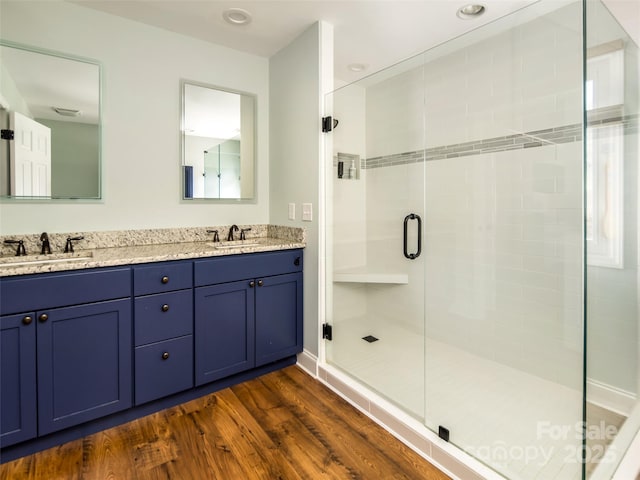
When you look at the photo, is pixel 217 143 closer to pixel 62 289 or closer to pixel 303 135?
pixel 303 135

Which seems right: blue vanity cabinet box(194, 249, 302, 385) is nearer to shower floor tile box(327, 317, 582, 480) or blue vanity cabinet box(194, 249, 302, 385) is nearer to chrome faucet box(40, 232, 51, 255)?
shower floor tile box(327, 317, 582, 480)

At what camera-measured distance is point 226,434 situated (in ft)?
6.07

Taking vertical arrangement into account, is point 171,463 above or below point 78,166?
below

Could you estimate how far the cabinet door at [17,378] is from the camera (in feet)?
5.18

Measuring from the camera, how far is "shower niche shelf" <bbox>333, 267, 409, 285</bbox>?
247 centimetres

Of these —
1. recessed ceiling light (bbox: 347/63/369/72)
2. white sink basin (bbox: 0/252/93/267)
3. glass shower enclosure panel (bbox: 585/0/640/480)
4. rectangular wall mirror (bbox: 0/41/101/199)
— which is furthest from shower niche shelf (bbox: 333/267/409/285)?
recessed ceiling light (bbox: 347/63/369/72)

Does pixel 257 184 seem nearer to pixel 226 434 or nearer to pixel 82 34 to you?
pixel 82 34

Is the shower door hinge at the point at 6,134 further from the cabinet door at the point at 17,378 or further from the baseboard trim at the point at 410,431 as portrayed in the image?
the baseboard trim at the point at 410,431

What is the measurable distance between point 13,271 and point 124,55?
1565 mm

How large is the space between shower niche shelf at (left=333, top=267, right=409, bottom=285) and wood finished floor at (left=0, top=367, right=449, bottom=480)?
2.62 ft

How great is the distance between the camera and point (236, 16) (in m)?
2.27

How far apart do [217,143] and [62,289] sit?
1.49m

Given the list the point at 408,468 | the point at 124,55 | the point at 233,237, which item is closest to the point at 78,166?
the point at 124,55

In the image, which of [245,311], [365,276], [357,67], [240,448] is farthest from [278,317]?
[357,67]
